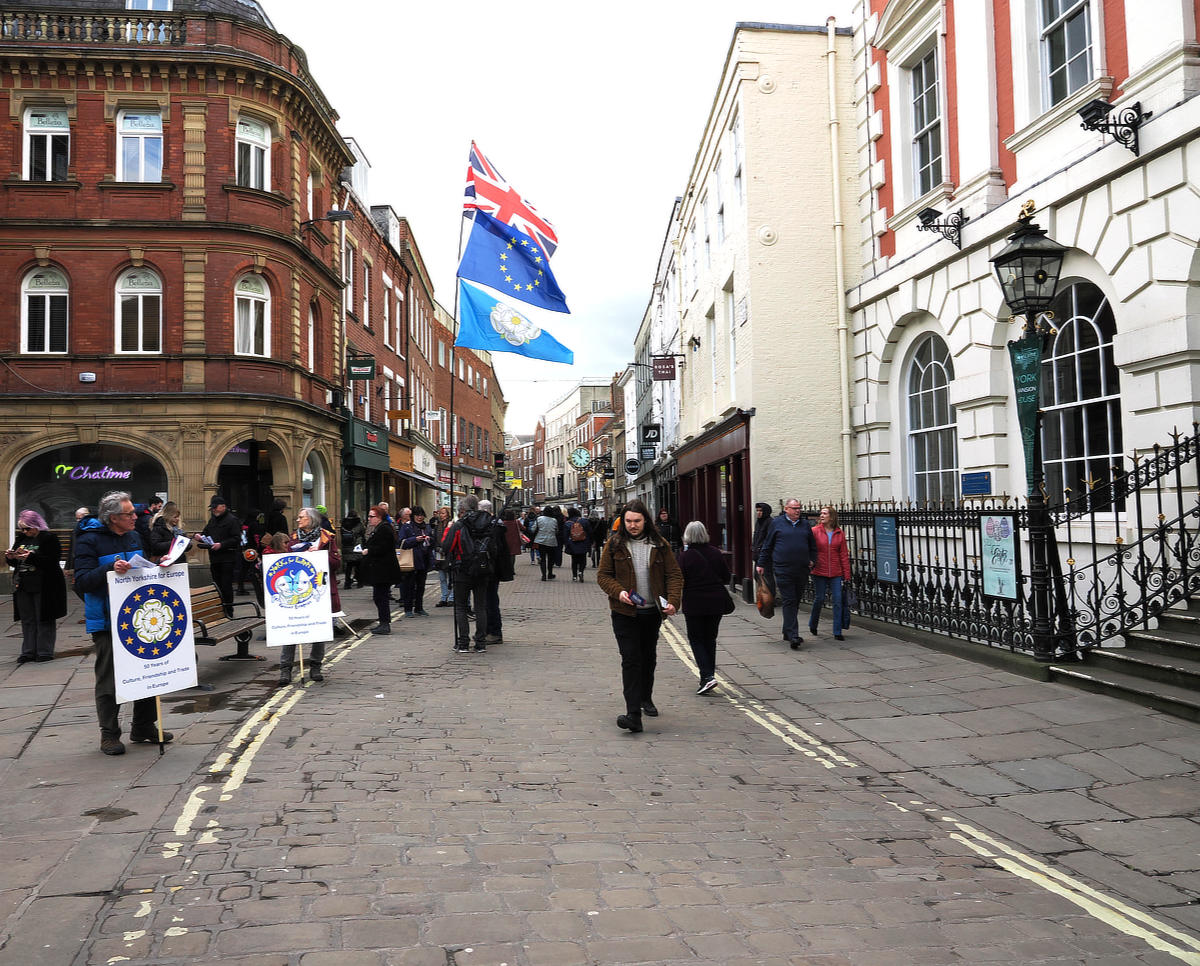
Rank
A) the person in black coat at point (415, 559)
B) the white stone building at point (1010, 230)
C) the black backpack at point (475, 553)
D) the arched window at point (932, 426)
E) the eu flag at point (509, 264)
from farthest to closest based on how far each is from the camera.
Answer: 1. the person in black coat at point (415, 559)
2. the eu flag at point (509, 264)
3. the arched window at point (932, 426)
4. the black backpack at point (475, 553)
5. the white stone building at point (1010, 230)

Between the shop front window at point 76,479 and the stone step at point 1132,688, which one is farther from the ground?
the shop front window at point 76,479

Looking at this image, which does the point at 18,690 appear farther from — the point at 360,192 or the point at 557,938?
the point at 360,192

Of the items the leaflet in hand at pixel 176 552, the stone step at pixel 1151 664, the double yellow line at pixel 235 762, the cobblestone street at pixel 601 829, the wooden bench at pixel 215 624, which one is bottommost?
the cobblestone street at pixel 601 829

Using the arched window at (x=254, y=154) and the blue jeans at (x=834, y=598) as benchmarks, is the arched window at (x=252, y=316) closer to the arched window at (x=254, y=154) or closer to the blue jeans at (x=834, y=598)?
the arched window at (x=254, y=154)

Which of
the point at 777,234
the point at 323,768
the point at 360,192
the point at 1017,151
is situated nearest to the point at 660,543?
the point at 323,768

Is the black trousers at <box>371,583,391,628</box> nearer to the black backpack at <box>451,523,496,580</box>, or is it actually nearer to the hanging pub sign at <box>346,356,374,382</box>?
the black backpack at <box>451,523,496,580</box>

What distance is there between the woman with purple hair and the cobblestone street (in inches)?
69.9

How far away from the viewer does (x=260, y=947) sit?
137 inches

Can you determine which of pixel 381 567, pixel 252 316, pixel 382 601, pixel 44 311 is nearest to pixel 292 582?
pixel 381 567

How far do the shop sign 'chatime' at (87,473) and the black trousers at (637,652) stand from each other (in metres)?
16.4

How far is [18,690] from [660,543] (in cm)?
639

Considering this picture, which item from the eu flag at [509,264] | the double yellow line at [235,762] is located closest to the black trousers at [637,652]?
the double yellow line at [235,762]

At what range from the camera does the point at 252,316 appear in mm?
21000

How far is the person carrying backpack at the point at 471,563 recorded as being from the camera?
36.8ft
